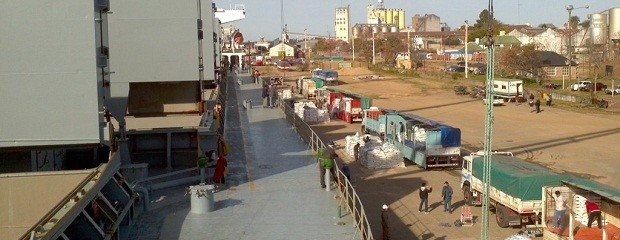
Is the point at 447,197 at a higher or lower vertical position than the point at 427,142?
lower

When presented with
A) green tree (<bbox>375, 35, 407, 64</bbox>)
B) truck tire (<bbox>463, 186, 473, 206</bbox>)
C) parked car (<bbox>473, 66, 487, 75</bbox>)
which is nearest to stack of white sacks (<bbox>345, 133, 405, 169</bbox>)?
truck tire (<bbox>463, 186, 473, 206</bbox>)

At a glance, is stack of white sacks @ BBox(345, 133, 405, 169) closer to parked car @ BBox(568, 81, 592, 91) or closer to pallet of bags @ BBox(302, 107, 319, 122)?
pallet of bags @ BBox(302, 107, 319, 122)

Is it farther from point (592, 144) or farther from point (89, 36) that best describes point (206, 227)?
point (592, 144)

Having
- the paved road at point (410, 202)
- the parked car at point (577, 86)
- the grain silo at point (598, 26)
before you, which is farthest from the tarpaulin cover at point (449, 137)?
the grain silo at point (598, 26)

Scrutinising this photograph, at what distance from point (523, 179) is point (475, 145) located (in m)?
18.3

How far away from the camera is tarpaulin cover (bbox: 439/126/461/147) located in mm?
27016

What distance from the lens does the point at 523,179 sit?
57.8 ft

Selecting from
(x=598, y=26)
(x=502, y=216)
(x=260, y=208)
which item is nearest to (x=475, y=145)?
(x=502, y=216)

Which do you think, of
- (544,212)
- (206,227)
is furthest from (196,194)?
(544,212)

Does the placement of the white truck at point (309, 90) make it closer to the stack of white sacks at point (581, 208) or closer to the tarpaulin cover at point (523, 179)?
the tarpaulin cover at point (523, 179)

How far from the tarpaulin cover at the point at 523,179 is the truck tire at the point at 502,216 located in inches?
18.8

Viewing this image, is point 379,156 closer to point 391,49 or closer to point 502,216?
point 502,216

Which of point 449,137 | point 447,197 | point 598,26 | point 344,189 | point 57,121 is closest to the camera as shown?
Result: point 57,121

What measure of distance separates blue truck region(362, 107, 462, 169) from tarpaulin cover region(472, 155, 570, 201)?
7205 mm
